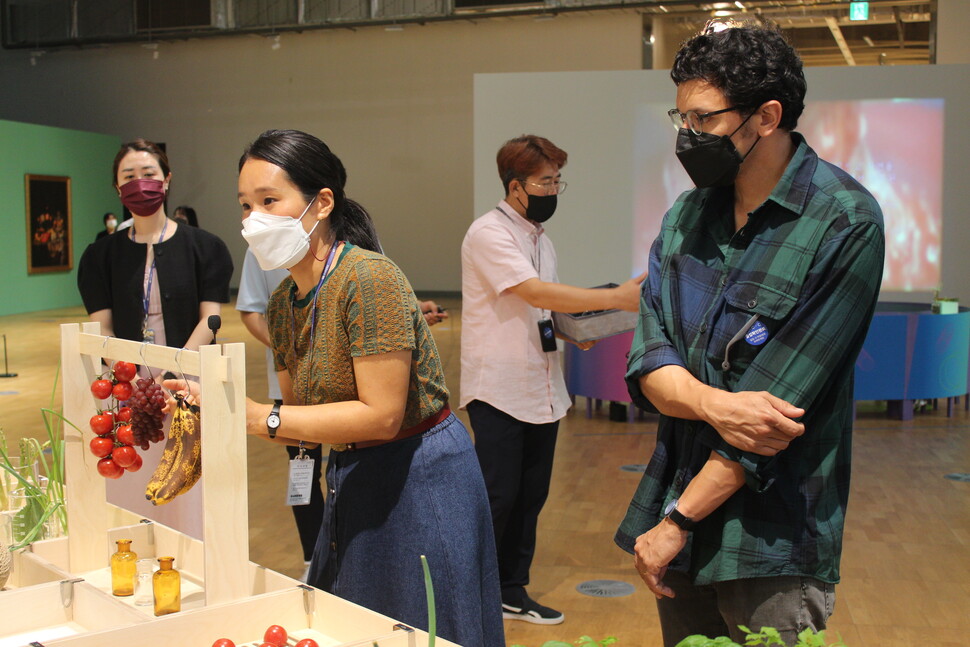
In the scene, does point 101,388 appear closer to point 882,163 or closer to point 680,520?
point 680,520

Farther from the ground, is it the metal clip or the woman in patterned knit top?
the woman in patterned knit top

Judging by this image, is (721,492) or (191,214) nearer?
(721,492)

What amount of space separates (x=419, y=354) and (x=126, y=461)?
57 centimetres

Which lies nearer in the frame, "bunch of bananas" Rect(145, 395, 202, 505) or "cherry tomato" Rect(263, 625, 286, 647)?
"cherry tomato" Rect(263, 625, 286, 647)

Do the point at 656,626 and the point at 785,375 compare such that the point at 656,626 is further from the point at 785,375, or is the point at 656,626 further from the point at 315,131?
the point at 315,131

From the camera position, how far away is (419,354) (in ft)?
5.98

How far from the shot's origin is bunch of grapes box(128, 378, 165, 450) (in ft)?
5.67

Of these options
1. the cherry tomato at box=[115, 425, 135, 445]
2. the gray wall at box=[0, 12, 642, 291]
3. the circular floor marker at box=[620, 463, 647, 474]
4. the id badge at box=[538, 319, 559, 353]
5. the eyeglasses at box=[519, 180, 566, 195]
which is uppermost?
the gray wall at box=[0, 12, 642, 291]

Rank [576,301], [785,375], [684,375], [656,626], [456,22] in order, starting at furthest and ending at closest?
[456,22] < [656,626] < [576,301] < [684,375] < [785,375]

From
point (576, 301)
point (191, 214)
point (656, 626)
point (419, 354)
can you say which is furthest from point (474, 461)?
point (191, 214)

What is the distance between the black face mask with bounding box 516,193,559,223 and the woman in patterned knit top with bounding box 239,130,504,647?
137cm

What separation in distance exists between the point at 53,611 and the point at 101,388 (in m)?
0.38

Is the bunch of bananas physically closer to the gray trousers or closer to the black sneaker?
the gray trousers

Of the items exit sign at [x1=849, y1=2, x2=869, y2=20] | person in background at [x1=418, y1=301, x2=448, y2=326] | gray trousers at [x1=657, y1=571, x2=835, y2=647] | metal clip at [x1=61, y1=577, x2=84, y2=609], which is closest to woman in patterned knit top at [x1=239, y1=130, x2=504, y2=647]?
metal clip at [x1=61, y1=577, x2=84, y2=609]
